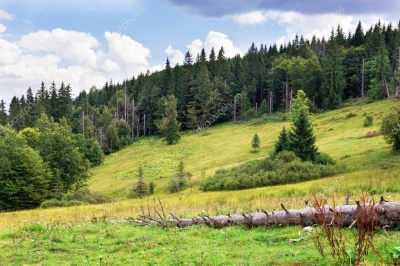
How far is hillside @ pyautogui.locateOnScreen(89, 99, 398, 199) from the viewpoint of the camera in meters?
43.6

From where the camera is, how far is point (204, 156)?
69688 millimetres

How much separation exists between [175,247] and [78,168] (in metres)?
48.5

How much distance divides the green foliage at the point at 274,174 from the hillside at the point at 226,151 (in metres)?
3.35

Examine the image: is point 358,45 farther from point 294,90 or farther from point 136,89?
point 136,89

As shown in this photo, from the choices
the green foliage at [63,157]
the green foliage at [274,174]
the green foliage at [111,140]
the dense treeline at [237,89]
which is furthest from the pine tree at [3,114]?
the green foliage at [274,174]

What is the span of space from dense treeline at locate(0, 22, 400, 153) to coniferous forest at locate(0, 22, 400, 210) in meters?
0.26

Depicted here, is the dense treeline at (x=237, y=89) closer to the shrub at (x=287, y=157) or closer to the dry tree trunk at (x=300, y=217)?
the shrub at (x=287, y=157)

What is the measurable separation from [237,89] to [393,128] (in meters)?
87.7

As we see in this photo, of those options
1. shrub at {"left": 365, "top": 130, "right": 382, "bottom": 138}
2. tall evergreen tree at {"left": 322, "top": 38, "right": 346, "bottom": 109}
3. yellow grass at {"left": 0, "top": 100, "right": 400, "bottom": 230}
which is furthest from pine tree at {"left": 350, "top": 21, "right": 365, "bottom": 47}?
shrub at {"left": 365, "top": 130, "right": 382, "bottom": 138}

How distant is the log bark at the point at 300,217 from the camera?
32.1ft

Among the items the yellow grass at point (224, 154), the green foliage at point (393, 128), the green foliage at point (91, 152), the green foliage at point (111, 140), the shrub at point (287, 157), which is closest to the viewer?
the yellow grass at point (224, 154)

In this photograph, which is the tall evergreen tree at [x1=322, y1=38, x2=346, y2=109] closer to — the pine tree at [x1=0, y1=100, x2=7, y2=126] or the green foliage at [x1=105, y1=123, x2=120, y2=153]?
the green foliage at [x1=105, y1=123, x2=120, y2=153]

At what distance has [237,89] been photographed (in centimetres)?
12356

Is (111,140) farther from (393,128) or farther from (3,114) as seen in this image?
(393,128)
